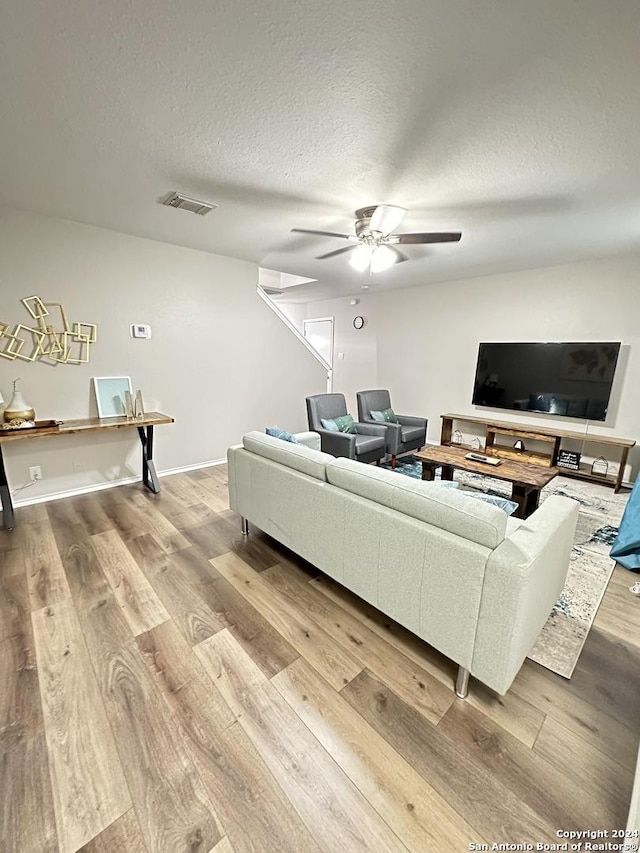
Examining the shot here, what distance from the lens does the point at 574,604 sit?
2004 mm

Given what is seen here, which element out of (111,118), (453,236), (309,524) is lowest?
(309,524)

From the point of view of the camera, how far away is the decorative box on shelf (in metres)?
4.00

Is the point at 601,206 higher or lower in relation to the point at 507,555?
higher

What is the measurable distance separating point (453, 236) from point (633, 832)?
275 centimetres

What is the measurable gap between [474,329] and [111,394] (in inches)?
180

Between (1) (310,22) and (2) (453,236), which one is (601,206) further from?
(1) (310,22)

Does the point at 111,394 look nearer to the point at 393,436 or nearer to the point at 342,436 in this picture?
the point at 342,436

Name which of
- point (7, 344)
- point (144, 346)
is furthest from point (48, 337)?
point (144, 346)

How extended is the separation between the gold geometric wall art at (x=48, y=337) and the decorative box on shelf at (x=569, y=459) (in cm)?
518

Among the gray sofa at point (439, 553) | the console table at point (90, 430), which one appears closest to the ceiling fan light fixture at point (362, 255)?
the gray sofa at point (439, 553)

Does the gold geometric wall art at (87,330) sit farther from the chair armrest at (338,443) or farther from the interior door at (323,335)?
the interior door at (323,335)

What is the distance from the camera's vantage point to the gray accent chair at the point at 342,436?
3838 millimetres

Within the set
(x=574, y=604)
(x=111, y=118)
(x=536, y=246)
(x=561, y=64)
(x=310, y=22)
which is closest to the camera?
(x=310, y=22)

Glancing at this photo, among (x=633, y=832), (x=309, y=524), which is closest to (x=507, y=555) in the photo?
(x=633, y=832)
